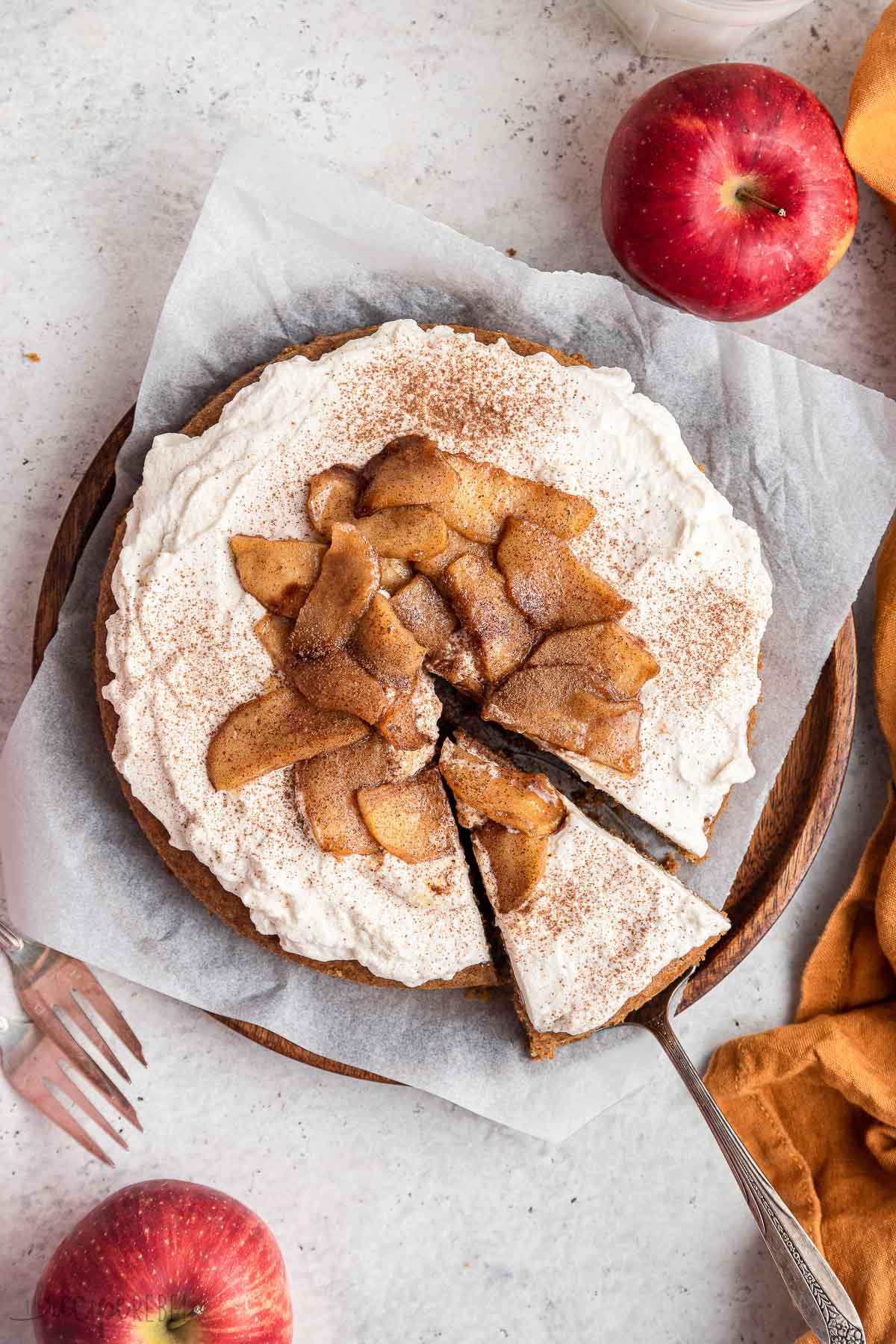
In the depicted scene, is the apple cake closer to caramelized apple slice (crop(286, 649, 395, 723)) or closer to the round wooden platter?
caramelized apple slice (crop(286, 649, 395, 723))

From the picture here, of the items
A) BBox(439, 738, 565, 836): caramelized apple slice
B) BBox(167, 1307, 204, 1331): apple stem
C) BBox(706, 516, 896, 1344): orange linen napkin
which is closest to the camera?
BBox(439, 738, 565, 836): caramelized apple slice

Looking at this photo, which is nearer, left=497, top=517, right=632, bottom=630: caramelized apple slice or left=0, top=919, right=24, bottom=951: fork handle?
left=497, top=517, right=632, bottom=630: caramelized apple slice

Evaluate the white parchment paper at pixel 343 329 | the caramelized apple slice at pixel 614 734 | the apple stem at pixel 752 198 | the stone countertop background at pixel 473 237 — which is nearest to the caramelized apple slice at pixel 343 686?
the caramelized apple slice at pixel 614 734

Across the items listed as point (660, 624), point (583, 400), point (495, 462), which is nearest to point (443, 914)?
Answer: point (660, 624)

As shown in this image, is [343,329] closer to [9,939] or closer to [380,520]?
[380,520]

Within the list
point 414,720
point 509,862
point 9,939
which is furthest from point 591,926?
point 9,939

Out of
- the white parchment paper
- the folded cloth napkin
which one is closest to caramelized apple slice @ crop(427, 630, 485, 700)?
the white parchment paper
